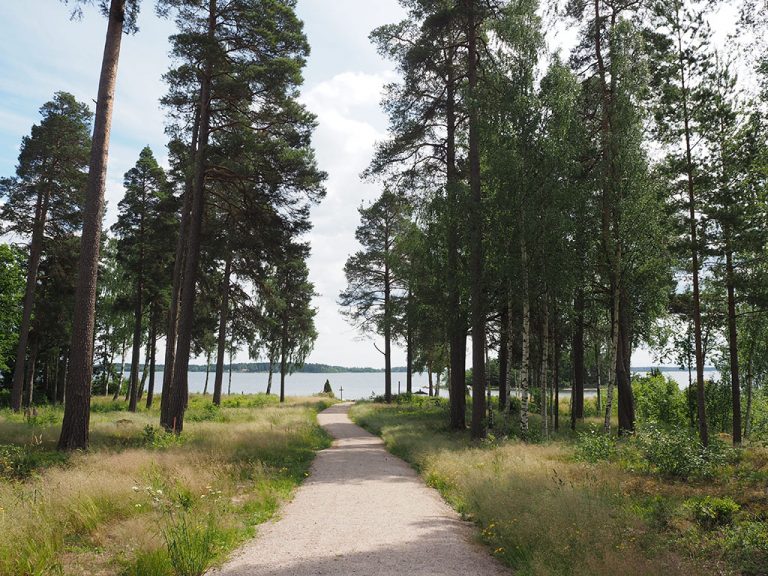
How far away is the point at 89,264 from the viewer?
11266mm

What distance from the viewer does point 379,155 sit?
19.2m

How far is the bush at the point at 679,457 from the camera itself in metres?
10.3

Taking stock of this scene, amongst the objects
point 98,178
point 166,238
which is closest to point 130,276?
point 166,238

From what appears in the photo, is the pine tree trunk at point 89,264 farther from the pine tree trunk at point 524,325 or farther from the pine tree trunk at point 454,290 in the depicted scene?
the pine tree trunk at point 524,325

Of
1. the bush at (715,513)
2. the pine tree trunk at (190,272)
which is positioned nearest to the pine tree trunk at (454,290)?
the pine tree trunk at (190,272)

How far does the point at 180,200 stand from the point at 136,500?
56.0 ft

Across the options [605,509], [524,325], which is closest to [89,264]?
[605,509]

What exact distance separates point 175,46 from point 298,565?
14.4 m

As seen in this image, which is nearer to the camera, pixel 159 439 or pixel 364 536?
pixel 364 536

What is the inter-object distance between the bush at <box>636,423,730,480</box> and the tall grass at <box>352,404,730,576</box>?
0.96 metres

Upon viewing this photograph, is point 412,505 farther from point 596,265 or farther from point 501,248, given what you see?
point 596,265

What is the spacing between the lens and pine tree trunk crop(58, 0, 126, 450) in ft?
36.1

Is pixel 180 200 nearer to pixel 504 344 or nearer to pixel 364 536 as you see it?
pixel 504 344

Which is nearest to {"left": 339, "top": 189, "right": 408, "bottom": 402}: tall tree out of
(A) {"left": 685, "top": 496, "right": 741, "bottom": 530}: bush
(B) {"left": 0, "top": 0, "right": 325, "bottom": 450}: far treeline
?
(B) {"left": 0, "top": 0, "right": 325, "bottom": 450}: far treeline
